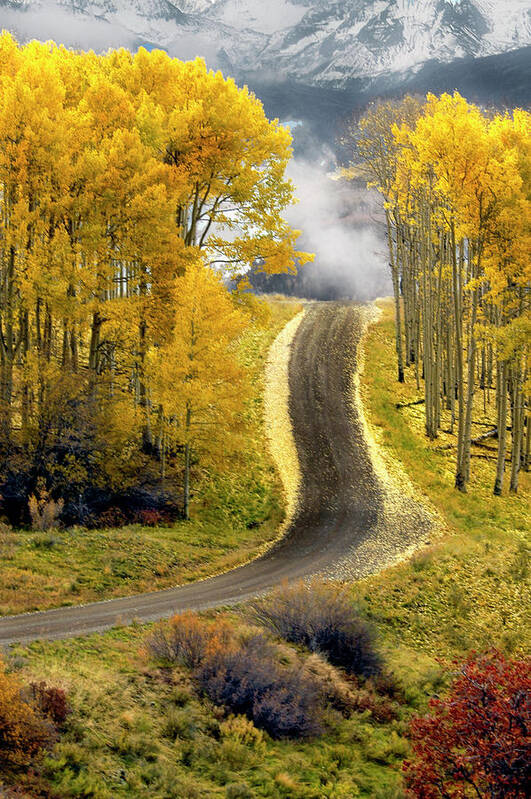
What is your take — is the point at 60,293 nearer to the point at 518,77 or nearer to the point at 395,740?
the point at 395,740

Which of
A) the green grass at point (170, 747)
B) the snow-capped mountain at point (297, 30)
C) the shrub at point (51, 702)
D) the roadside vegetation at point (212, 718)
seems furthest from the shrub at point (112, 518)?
the snow-capped mountain at point (297, 30)

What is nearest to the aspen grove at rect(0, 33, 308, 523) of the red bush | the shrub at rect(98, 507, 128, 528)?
the shrub at rect(98, 507, 128, 528)

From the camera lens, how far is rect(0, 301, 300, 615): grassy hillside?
13.1 meters

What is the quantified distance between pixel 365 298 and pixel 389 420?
124 ft

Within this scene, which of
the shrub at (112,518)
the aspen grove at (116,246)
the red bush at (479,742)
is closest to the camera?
the red bush at (479,742)

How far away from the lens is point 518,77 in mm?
89438

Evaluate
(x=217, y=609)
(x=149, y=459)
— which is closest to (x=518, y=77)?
(x=149, y=459)

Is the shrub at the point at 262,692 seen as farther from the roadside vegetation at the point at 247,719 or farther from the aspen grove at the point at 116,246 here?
the aspen grove at the point at 116,246

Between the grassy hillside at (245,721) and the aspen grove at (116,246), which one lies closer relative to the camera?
the grassy hillside at (245,721)

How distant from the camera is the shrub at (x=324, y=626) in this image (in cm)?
1151

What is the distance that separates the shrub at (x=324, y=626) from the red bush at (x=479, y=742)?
2896 millimetres

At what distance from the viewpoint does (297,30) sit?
125875 mm

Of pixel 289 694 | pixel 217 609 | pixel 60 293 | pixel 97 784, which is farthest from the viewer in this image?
pixel 60 293

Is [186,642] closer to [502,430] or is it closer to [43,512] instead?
[43,512]
